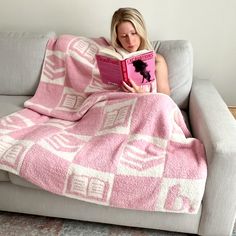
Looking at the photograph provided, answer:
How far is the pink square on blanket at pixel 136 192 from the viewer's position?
1.18 metres

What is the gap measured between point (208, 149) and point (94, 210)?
57 centimetres

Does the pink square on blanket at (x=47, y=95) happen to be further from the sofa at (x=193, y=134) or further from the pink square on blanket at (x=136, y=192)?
the pink square on blanket at (x=136, y=192)

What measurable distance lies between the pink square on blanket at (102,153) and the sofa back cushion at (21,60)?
725 mm

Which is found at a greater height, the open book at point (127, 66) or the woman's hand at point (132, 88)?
the open book at point (127, 66)

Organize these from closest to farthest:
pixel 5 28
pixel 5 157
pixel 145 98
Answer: pixel 5 157 < pixel 145 98 < pixel 5 28

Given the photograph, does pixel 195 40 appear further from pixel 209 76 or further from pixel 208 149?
pixel 208 149

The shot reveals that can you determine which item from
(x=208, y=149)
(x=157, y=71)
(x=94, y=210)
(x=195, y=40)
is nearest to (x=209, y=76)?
(x=195, y=40)

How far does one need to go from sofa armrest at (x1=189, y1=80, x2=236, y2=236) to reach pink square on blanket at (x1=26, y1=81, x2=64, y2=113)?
817mm

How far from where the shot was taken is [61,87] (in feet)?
5.82

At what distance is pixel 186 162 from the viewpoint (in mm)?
1188

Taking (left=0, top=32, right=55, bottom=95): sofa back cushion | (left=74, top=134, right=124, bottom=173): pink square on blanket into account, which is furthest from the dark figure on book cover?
(left=0, top=32, right=55, bottom=95): sofa back cushion

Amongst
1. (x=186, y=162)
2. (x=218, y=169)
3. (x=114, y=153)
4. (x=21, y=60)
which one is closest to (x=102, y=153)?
(x=114, y=153)

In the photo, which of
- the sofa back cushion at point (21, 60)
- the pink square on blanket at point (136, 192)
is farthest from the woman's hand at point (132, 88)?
the sofa back cushion at point (21, 60)

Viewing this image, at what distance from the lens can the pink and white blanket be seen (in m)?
1.18
